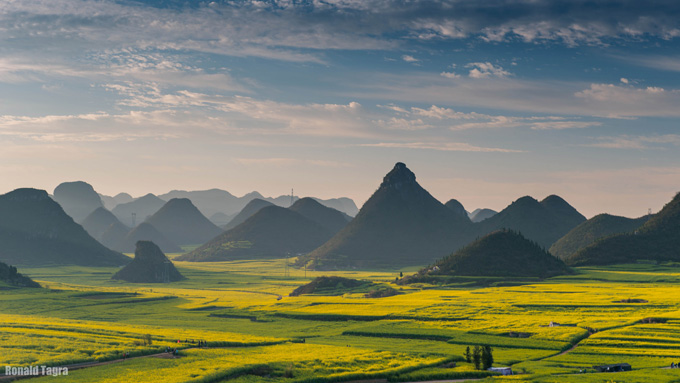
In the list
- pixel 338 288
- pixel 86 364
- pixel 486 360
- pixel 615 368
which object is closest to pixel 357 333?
pixel 486 360

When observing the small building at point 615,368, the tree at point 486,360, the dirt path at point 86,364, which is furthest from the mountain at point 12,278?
the small building at point 615,368

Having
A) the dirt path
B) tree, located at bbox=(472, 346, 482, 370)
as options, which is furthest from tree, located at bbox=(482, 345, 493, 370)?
the dirt path

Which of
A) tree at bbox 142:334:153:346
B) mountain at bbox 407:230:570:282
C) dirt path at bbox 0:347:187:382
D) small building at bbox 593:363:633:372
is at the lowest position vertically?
small building at bbox 593:363:633:372

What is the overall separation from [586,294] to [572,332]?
4885 cm

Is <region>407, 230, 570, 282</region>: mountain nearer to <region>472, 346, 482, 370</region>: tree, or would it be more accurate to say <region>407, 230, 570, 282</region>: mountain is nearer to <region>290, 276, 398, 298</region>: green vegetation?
<region>290, 276, 398, 298</region>: green vegetation

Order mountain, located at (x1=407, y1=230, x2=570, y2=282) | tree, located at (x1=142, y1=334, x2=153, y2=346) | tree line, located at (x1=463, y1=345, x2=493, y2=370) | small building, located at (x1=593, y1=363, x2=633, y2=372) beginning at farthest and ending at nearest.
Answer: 1. mountain, located at (x1=407, y1=230, x2=570, y2=282)
2. tree, located at (x1=142, y1=334, x2=153, y2=346)
3. tree line, located at (x1=463, y1=345, x2=493, y2=370)
4. small building, located at (x1=593, y1=363, x2=633, y2=372)

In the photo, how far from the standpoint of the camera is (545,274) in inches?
7318

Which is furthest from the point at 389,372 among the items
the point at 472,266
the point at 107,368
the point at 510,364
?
the point at 472,266

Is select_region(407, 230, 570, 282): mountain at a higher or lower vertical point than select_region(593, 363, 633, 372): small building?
higher

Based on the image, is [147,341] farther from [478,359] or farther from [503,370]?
[503,370]

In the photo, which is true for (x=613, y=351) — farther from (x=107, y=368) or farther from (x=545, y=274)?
(x=545, y=274)

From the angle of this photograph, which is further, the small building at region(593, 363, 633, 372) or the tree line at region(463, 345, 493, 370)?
the tree line at region(463, 345, 493, 370)

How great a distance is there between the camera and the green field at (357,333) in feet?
233

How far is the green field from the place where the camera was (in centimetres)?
7088
